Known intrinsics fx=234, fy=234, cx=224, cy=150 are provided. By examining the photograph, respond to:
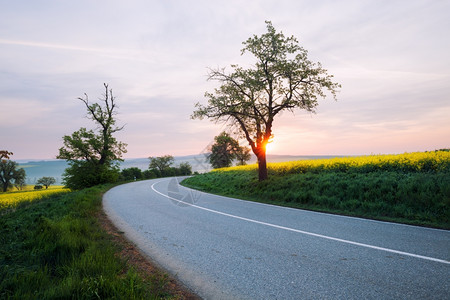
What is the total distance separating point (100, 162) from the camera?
3394 cm

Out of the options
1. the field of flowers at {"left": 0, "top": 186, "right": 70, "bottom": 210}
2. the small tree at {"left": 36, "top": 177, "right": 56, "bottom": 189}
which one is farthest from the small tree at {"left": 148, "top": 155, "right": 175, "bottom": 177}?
the field of flowers at {"left": 0, "top": 186, "right": 70, "bottom": 210}

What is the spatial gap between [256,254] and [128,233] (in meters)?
4.35

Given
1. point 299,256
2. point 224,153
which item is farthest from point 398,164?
point 224,153

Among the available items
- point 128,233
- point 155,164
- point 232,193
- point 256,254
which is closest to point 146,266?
point 256,254

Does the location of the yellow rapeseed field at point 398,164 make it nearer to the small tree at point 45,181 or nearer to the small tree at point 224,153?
the small tree at point 224,153

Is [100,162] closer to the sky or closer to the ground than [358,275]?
closer to the sky

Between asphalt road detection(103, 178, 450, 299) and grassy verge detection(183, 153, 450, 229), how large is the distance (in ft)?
4.98

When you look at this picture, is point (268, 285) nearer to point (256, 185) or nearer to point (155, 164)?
point (256, 185)

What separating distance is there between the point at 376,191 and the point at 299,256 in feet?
23.9

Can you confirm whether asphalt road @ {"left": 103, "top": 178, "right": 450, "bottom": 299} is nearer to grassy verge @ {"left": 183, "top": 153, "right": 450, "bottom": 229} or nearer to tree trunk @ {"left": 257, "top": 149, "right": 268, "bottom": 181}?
grassy verge @ {"left": 183, "top": 153, "right": 450, "bottom": 229}

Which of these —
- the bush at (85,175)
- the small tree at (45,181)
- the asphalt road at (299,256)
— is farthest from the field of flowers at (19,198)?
the small tree at (45,181)

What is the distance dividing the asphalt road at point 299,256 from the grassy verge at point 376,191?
59.8 inches

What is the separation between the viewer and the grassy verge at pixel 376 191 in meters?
8.43

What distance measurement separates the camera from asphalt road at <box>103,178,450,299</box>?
3.78 metres
